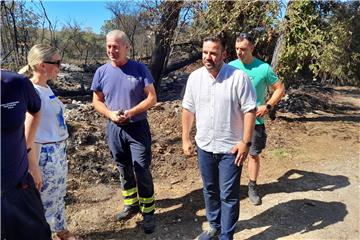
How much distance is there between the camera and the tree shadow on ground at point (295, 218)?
4.34 meters

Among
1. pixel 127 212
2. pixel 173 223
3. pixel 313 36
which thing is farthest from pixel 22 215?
pixel 313 36

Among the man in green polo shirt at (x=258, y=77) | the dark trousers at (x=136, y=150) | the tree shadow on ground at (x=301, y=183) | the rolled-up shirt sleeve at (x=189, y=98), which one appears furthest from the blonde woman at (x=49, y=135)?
the tree shadow on ground at (x=301, y=183)

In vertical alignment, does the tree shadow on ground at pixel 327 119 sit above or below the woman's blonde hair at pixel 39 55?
below

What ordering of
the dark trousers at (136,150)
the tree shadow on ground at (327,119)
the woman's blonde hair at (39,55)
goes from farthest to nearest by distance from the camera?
1. the tree shadow on ground at (327,119)
2. the dark trousers at (136,150)
3. the woman's blonde hair at (39,55)

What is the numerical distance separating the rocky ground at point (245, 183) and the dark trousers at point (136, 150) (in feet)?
1.56

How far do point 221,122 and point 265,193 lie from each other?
1.99 metres

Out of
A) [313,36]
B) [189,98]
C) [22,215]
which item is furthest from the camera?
[313,36]

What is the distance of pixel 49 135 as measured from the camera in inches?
132

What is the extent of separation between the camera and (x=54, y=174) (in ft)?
11.3

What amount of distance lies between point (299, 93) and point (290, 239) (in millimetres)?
8486

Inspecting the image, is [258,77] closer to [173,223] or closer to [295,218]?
[295,218]

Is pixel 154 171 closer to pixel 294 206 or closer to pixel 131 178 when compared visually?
pixel 131 178

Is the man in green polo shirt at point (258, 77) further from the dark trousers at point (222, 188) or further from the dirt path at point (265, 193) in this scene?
the dark trousers at point (222, 188)

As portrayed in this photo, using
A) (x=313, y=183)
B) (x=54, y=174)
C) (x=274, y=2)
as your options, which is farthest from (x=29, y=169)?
(x=274, y=2)
